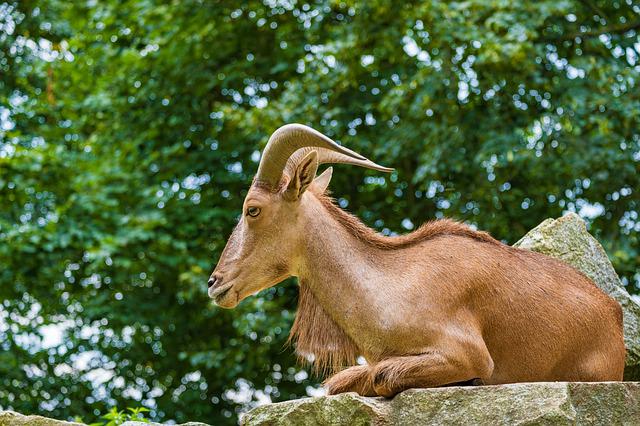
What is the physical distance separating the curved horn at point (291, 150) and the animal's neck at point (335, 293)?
308mm

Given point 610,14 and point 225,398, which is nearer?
point 610,14

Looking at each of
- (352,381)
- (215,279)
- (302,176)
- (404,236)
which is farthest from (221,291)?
(404,236)

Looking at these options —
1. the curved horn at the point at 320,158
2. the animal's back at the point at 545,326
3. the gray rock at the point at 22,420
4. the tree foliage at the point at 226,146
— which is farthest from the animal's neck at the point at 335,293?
the tree foliage at the point at 226,146

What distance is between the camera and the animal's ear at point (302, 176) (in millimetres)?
6633

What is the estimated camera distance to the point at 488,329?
6.39 meters

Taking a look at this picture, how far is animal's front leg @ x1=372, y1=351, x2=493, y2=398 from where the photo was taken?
6.04 m

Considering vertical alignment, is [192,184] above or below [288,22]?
below

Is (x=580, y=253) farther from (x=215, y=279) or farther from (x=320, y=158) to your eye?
(x=215, y=279)

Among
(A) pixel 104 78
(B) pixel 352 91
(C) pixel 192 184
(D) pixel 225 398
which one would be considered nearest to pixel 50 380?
(D) pixel 225 398

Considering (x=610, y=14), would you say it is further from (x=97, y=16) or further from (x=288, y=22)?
(x=97, y=16)

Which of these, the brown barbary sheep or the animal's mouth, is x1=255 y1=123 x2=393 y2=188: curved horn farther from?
the animal's mouth

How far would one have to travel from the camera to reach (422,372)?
605cm

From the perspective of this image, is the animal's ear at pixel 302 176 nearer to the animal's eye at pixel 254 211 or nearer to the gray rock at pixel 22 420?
the animal's eye at pixel 254 211

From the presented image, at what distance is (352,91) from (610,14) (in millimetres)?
4376
